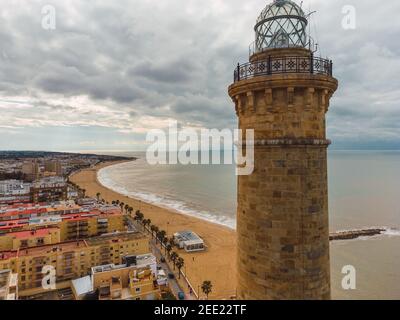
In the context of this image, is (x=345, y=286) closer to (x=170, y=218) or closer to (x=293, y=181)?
(x=293, y=181)

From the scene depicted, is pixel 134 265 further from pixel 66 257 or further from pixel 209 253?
pixel 209 253

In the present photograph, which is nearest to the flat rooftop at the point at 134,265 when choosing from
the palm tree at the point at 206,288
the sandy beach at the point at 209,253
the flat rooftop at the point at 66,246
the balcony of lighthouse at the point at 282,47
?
the flat rooftop at the point at 66,246

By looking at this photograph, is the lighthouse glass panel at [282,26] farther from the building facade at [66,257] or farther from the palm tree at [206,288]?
the building facade at [66,257]

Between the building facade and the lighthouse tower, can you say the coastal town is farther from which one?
the lighthouse tower

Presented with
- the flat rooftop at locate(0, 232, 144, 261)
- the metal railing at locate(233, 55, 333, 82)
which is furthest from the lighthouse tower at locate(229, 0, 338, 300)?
the flat rooftop at locate(0, 232, 144, 261)
